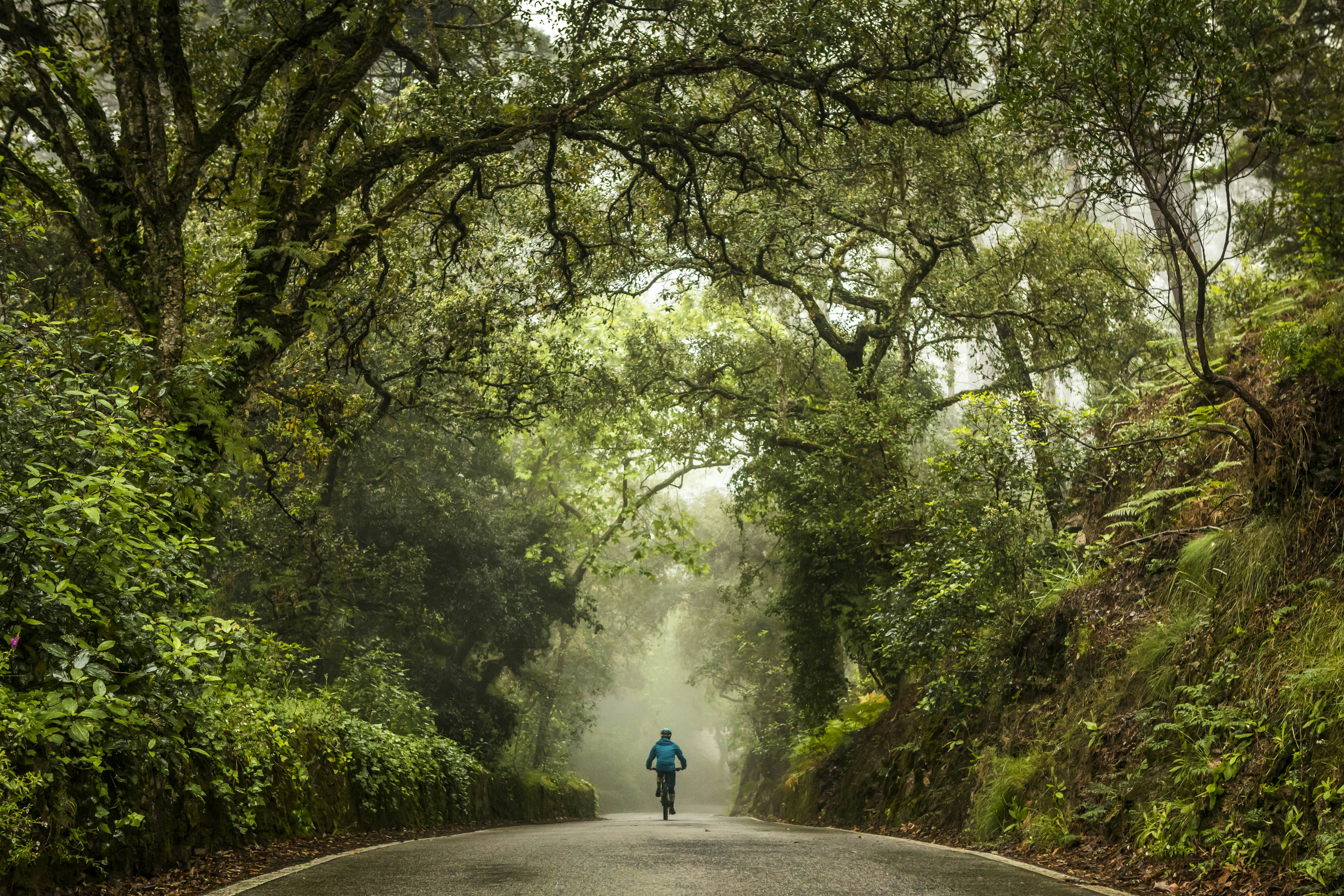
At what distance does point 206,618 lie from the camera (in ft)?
19.6

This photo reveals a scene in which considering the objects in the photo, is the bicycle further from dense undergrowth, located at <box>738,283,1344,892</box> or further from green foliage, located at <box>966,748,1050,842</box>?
green foliage, located at <box>966,748,1050,842</box>

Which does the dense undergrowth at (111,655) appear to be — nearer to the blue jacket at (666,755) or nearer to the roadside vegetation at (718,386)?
the roadside vegetation at (718,386)

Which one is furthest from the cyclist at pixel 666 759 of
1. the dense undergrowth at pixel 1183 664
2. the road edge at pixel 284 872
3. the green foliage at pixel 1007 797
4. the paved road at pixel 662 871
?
the green foliage at pixel 1007 797

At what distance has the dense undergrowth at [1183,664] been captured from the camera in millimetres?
5680

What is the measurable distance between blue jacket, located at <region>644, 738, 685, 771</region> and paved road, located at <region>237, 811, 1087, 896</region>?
7411 mm

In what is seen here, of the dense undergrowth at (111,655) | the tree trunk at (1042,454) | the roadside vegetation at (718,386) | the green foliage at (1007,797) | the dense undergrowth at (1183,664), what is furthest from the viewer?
the tree trunk at (1042,454)

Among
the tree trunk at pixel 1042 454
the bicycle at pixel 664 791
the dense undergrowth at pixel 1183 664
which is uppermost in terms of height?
the tree trunk at pixel 1042 454

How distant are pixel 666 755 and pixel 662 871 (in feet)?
36.4

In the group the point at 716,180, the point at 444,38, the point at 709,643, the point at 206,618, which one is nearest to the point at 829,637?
the point at 716,180

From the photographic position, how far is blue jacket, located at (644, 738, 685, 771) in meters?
16.9

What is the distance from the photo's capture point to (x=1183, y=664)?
24.4 ft

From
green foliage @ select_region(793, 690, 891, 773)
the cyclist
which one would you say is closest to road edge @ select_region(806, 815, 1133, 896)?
the cyclist

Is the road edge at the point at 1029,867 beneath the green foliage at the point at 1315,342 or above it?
beneath

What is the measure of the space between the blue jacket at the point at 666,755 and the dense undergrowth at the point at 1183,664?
4.73 metres
